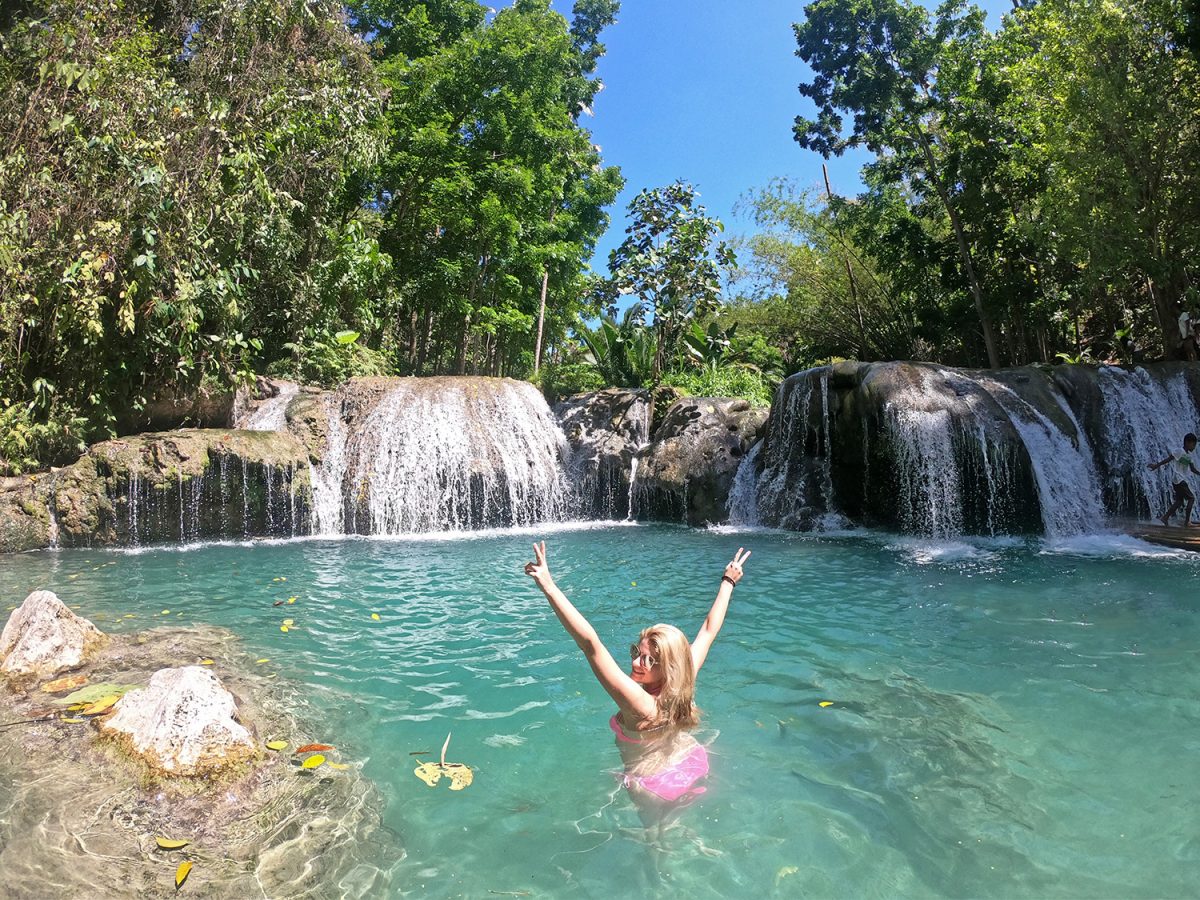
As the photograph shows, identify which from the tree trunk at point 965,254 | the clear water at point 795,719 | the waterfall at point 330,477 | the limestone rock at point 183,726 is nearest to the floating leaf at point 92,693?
the limestone rock at point 183,726

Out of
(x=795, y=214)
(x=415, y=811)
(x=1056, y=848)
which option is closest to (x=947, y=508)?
(x=1056, y=848)

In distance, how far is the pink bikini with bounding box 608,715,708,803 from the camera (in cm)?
315

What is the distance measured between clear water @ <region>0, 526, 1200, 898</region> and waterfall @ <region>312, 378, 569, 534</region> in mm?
5596

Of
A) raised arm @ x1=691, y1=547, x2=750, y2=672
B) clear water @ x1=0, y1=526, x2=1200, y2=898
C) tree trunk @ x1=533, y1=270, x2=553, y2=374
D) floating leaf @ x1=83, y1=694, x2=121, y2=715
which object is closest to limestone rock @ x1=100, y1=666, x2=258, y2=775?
floating leaf @ x1=83, y1=694, x2=121, y2=715

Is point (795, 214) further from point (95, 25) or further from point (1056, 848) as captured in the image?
point (1056, 848)

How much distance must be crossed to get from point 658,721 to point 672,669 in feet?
0.87

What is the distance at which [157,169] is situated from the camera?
34.6ft

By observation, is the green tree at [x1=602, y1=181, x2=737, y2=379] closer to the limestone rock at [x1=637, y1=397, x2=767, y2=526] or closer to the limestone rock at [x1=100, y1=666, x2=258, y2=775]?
the limestone rock at [x1=637, y1=397, x2=767, y2=526]

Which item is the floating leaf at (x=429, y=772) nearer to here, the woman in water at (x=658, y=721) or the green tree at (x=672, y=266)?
the woman in water at (x=658, y=721)

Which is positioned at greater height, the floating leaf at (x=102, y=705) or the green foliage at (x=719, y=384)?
the green foliage at (x=719, y=384)

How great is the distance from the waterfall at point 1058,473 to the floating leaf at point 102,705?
12.6 m

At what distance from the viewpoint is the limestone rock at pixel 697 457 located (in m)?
14.9

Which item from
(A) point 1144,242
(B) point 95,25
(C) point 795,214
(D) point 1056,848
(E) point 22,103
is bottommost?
(D) point 1056,848

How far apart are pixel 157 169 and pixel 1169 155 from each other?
18476 millimetres
